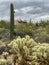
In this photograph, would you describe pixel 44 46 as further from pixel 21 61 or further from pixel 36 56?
pixel 21 61

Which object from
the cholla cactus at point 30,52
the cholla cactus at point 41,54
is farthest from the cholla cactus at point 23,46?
the cholla cactus at point 41,54

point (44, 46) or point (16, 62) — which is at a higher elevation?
point (44, 46)

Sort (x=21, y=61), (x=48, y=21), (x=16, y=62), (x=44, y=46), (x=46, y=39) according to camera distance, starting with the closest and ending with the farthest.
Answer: (x=44, y=46) → (x=21, y=61) → (x=16, y=62) → (x=46, y=39) → (x=48, y=21)

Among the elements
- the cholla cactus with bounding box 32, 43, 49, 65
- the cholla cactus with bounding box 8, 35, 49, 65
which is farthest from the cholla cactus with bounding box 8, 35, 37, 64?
the cholla cactus with bounding box 32, 43, 49, 65

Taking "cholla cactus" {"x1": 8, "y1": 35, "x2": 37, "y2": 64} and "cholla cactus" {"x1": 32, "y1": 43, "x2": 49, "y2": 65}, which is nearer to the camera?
"cholla cactus" {"x1": 32, "y1": 43, "x2": 49, "y2": 65}

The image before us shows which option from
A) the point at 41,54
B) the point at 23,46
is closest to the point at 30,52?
the point at 23,46

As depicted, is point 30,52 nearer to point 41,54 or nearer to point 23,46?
point 23,46

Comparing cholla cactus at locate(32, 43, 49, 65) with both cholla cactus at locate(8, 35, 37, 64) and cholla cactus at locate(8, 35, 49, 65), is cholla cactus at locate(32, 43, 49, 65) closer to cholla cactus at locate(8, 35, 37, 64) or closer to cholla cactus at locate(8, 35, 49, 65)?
cholla cactus at locate(8, 35, 49, 65)

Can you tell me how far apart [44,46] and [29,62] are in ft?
3.14

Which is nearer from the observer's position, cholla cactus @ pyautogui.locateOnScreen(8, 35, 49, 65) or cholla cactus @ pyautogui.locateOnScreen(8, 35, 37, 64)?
cholla cactus @ pyautogui.locateOnScreen(8, 35, 49, 65)

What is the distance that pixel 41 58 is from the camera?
11836mm

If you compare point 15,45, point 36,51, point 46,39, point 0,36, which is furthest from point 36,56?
point 0,36

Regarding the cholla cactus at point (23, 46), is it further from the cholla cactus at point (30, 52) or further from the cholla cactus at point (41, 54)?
the cholla cactus at point (41, 54)

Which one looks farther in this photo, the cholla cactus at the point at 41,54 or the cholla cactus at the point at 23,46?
the cholla cactus at the point at 23,46
